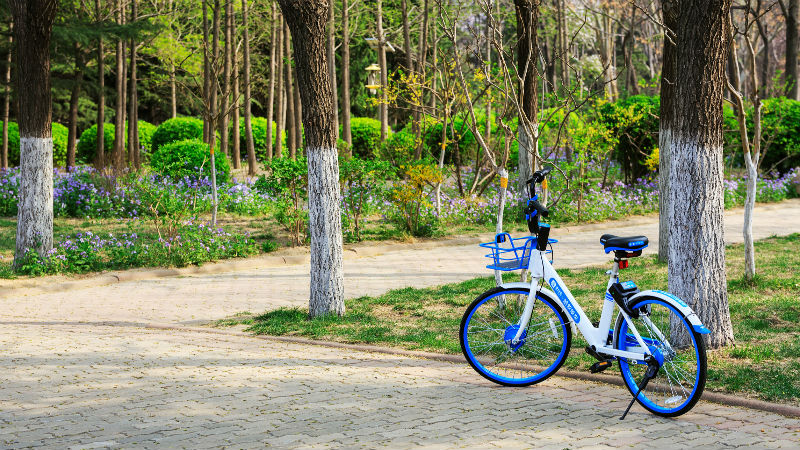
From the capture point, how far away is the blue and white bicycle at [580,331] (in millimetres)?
5180

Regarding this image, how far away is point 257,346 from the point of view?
7.34 metres

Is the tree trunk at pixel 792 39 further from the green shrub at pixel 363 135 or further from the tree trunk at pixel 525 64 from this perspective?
the green shrub at pixel 363 135

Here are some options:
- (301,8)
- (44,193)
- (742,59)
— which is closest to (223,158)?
(44,193)

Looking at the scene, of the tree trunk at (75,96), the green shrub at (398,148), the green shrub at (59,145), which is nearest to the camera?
the green shrub at (398,148)

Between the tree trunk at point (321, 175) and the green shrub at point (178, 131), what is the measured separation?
70.5ft

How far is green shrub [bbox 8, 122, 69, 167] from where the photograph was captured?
1069 inches

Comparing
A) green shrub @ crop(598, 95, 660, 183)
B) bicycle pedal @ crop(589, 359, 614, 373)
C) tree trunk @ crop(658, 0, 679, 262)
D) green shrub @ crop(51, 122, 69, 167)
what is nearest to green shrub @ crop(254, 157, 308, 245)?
tree trunk @ crop(658, 0, 679, 262)

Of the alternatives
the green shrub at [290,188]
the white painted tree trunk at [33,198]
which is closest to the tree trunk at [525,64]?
A: the green shrub at [290,188]

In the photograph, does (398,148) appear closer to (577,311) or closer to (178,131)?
(577,311)

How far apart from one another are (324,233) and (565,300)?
3130 mm

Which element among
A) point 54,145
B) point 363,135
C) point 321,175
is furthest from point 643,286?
point 54,145

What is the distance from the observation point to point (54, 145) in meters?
29.0

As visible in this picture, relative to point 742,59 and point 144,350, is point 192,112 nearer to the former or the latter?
point 742,59

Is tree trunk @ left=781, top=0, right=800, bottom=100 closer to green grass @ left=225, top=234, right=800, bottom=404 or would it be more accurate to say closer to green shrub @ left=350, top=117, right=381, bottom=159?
green shrub @ left=350, top=117, right=381, bottom=159
